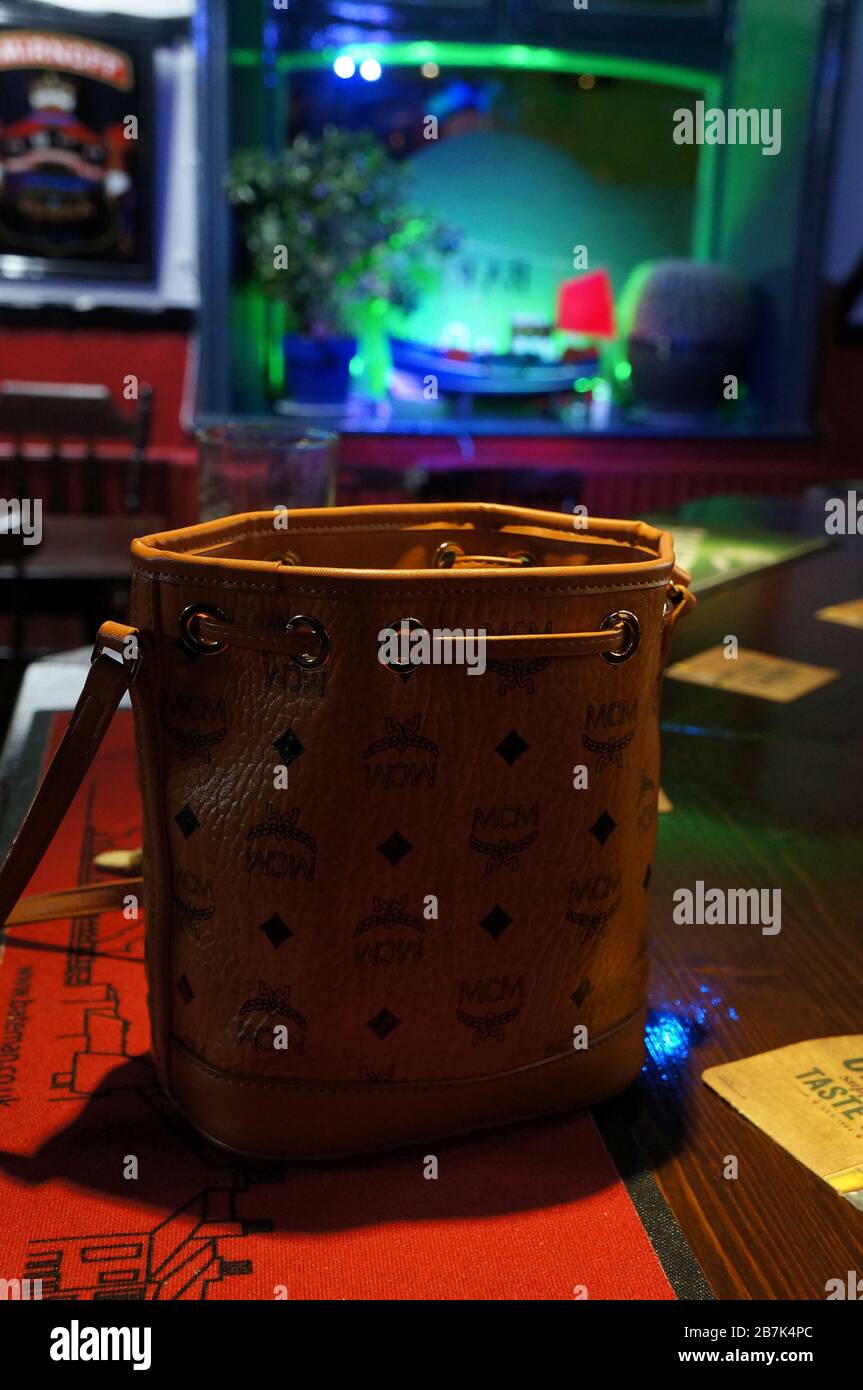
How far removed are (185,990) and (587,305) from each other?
3938mm

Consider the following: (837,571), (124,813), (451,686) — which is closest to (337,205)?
(837,571)

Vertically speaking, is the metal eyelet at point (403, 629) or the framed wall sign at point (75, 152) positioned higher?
the framed wall sign at point (75, 152)

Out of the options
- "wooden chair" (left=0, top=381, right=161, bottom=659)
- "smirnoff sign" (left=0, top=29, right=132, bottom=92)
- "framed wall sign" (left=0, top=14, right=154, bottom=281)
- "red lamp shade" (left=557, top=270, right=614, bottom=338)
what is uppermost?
"smirnoff sign" (left=0, top=29, right=132, bottom=92)

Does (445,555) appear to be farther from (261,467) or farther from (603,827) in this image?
(261,467)

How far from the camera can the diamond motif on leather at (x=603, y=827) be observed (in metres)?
0.57

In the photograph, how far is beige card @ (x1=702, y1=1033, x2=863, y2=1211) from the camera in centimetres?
56

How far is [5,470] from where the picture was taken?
3232mm

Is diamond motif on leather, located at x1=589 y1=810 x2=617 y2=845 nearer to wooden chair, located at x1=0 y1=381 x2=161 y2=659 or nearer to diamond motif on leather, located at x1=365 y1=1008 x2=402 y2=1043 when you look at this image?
diamond motif on leather, located at x1=365 y1=1008 x2=402 y2=1043

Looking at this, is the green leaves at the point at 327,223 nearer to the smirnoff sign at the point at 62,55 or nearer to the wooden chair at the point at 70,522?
the smirnoff sign at the point at 62,55

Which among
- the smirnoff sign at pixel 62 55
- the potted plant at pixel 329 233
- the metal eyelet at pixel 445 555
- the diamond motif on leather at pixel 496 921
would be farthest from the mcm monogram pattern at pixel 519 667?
the smirnoff sign at pixel 62 55

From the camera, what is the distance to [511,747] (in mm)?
540

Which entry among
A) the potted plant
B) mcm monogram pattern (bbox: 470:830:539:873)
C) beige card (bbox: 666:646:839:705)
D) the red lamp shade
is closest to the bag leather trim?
mcm monogram pattern (bbox: 470:830:539:873)

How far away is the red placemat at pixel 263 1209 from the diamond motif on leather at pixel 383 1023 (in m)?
0.07
